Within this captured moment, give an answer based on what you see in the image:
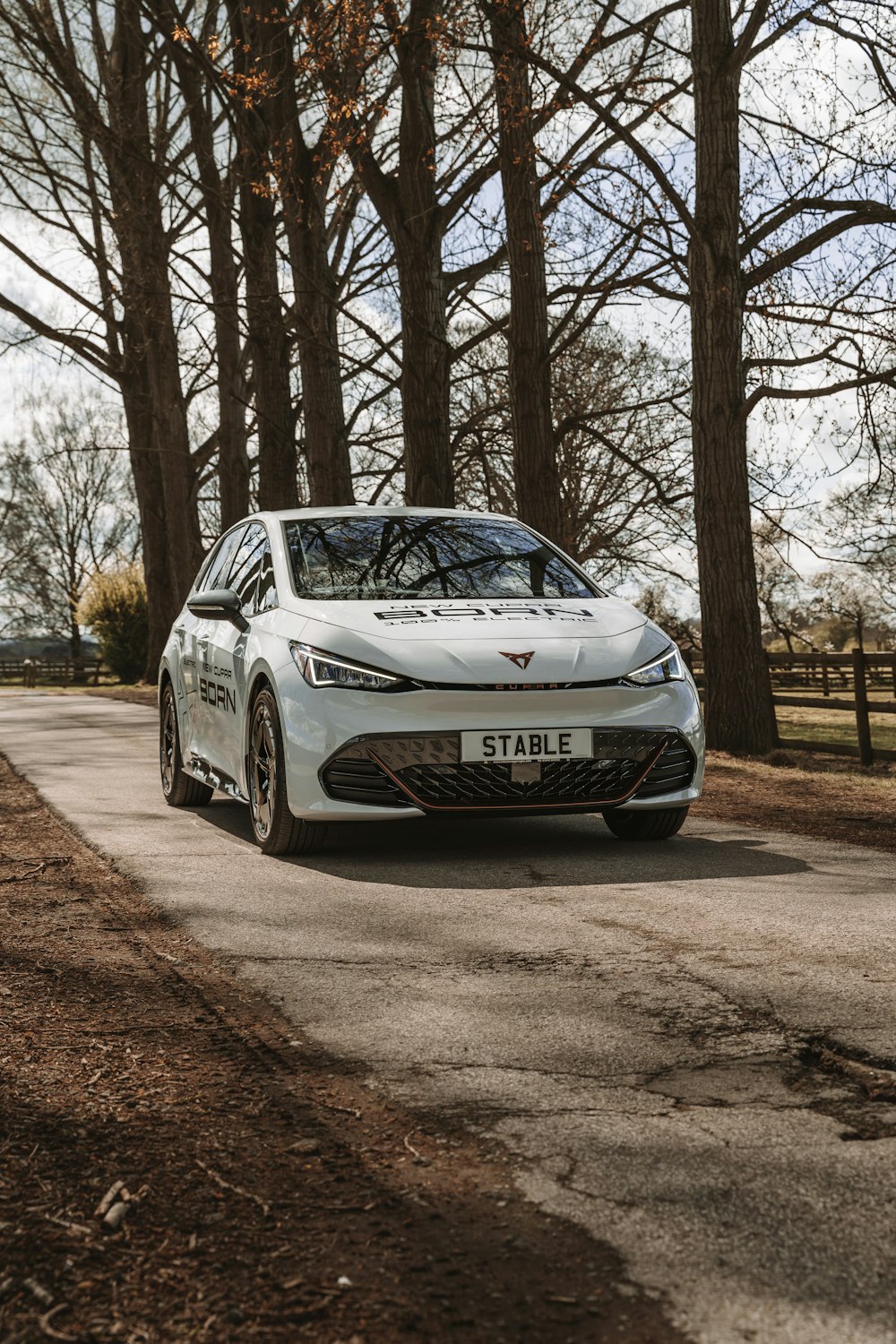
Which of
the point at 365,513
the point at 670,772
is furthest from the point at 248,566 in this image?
the point at 670,772

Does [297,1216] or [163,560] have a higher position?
[163,560]

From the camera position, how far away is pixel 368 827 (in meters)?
8.32

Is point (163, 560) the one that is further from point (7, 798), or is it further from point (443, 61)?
point (7, 798)

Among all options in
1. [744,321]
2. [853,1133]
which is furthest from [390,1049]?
[744,321]

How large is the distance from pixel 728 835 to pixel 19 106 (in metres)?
20.5

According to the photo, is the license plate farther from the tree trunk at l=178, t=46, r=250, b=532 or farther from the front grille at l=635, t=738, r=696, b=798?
the tree trunk at l=178, t=46, r=250, b=532

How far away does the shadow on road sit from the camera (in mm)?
6508

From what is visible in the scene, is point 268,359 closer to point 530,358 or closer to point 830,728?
point 530,358

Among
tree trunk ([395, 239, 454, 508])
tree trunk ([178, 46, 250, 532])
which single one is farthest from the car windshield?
tree trunk ([178, 46, 250, 532])

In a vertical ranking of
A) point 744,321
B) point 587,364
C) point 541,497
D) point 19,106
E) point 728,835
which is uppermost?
point 19,106

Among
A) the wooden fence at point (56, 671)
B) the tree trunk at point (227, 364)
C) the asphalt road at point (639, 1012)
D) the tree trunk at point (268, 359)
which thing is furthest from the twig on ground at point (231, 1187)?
the wooden fence at point (56, 671)

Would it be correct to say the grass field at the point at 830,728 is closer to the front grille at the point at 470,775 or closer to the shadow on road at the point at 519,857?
the shadow on road at the point at 519,857

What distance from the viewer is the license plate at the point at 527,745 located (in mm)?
6715

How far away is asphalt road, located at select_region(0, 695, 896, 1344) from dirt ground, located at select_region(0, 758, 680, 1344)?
4.8 inches
